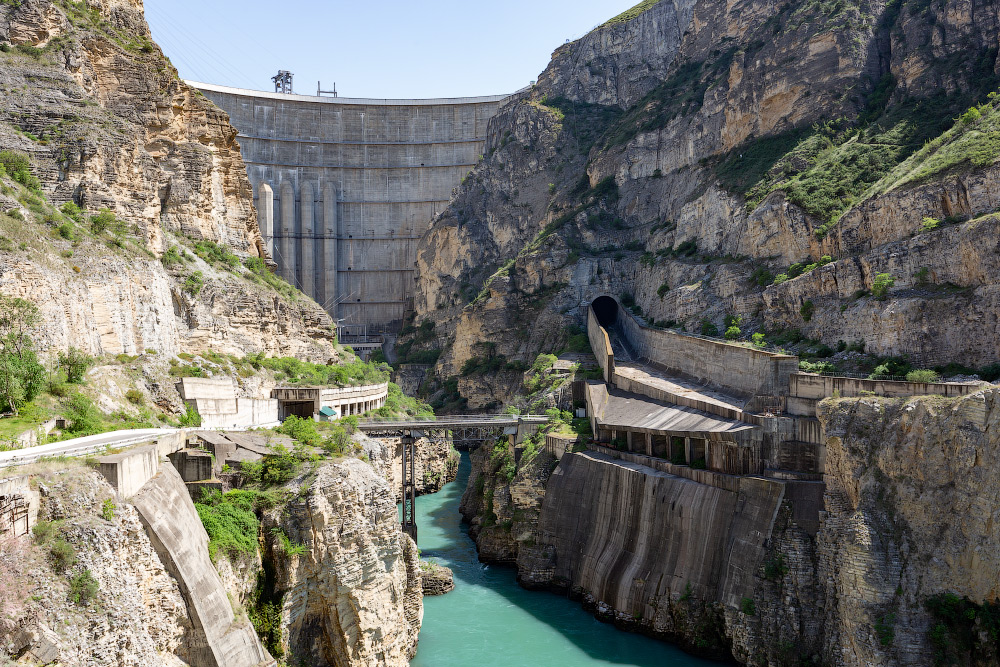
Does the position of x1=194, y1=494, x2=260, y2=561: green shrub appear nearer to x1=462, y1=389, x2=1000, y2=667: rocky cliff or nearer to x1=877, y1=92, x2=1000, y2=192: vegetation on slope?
x1=462, y1=389, x2=1000, y2=667: rocky cliff

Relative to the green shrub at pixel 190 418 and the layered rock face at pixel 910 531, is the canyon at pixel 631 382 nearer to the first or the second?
the layered rock face at pixel 910 531

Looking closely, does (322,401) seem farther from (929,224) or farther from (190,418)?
(929,224)

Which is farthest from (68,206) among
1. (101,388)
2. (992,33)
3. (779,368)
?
(992,33)

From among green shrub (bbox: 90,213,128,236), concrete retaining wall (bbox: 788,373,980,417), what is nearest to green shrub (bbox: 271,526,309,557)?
green shrub (bbox: 90,213,128,236)

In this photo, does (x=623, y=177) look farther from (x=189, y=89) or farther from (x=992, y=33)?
(x=189, y=89)

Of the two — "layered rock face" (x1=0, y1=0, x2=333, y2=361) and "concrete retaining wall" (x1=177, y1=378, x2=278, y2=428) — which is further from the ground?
"layered rock face" (x1=0, y1=0, x2=333, y2=361)

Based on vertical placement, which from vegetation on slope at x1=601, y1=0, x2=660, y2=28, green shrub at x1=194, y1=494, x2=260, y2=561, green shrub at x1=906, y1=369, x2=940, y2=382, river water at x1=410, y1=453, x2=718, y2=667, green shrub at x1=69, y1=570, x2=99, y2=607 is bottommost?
river water at x1=410, y1=453, x2=718, y2=667

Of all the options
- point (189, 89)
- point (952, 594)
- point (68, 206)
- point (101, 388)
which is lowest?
point (952, 594)
